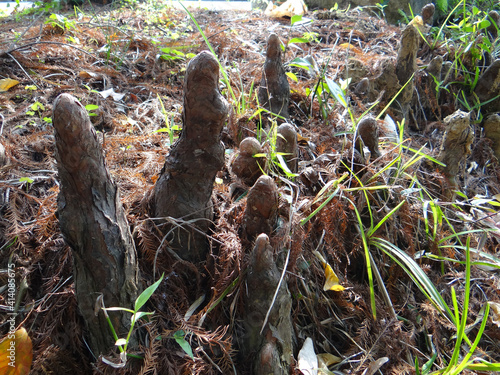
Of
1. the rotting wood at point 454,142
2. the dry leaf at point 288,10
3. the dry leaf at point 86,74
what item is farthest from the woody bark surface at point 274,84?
the dry leaf at point 288,10

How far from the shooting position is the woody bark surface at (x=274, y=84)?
2029 mm

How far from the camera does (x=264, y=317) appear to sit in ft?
3.86

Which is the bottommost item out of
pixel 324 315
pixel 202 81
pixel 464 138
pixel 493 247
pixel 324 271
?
pixel 493 247

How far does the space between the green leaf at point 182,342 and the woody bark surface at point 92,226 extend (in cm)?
16

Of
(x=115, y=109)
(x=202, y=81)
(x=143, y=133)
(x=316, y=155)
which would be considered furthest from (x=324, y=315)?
(x=115, y=109)

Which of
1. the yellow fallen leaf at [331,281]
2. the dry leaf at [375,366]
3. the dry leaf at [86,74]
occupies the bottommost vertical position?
the dry leaf at [375,366]

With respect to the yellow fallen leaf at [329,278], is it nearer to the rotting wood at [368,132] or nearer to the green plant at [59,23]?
the rotting wood at [368,132]

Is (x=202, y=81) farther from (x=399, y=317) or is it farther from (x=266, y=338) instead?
(x=399, y=317)

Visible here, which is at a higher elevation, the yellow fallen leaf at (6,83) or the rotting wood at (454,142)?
the yellow fallen leaf at (6,83)

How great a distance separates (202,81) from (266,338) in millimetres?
885

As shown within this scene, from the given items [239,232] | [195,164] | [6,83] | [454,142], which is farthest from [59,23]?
[454,142]

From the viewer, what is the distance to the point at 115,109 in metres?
2.19

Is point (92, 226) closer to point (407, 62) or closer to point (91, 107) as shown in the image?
point (91, 107)

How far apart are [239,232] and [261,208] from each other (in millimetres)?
201
